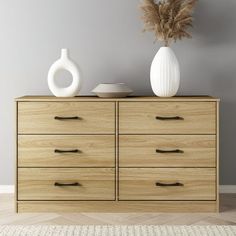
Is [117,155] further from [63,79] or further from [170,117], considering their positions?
[63,79]

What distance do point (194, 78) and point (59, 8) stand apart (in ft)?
3.61

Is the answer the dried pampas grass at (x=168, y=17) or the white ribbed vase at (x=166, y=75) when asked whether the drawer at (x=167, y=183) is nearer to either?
the white ribbed vase at (x=166, y=75)

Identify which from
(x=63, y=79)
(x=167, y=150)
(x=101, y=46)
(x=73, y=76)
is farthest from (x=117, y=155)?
(x=101, y=46)

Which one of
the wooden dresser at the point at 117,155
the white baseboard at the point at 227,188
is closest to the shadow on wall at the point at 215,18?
the wooden dresser at the point at 117,155

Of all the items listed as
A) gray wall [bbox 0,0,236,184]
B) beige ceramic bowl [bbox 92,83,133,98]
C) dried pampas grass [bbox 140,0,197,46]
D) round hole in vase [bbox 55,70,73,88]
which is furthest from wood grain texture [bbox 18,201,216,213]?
dried pampas grass [bbox 140,0,197,46]

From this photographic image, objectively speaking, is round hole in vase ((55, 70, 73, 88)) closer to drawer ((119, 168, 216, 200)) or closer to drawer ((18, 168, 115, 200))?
drawer ((18, 168, 115, 200))

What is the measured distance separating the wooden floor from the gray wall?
0.83m

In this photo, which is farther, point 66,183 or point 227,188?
point 227,188

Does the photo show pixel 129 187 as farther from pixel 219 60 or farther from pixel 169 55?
pixel 219 60

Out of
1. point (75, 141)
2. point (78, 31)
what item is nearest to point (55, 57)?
point (78, 31)

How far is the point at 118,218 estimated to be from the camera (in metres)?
3.14

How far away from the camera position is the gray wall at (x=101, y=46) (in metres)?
3.70

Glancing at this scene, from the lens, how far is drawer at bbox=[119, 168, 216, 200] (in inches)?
→ 128

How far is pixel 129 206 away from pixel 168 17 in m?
1.27
